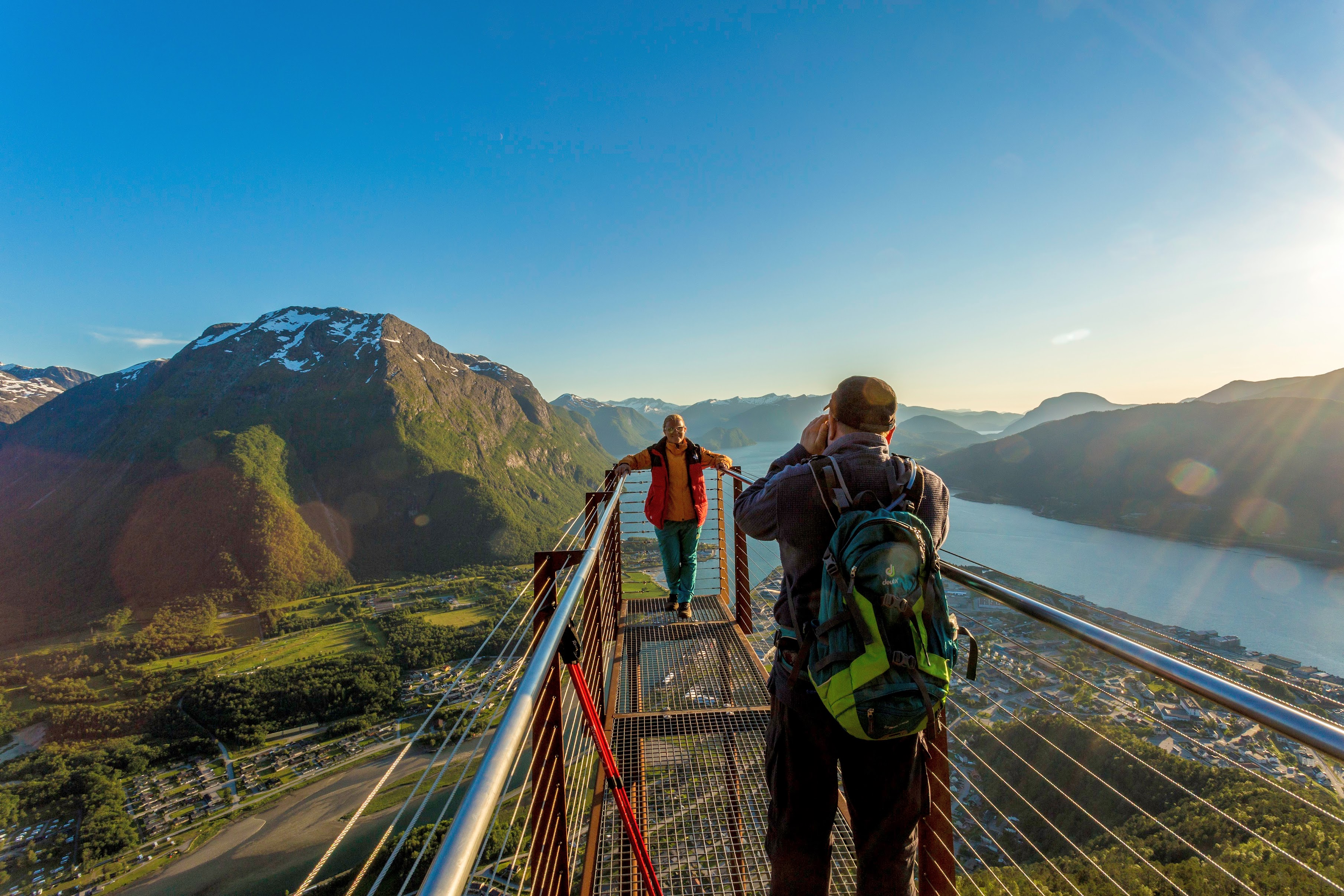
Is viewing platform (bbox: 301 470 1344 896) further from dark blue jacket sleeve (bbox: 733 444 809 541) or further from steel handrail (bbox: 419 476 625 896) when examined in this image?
dark blue jacket sleeve (bbox: 733 444 809 541)

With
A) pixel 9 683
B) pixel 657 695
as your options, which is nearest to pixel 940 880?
pixel 657 695

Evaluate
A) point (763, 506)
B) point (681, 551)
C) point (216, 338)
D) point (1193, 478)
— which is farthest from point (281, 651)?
point (216, 338)

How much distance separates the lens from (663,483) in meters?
4.88

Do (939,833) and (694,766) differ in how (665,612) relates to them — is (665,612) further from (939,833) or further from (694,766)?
(939,833)

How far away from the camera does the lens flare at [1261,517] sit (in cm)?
4631

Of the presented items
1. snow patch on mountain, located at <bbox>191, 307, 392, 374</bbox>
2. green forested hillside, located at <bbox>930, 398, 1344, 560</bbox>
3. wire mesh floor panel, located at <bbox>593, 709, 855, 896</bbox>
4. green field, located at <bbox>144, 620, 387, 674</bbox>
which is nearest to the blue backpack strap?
wire mesh floor panel, located at <bbox>593, 709, 855, 896</bbox>

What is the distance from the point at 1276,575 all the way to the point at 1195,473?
24466mm

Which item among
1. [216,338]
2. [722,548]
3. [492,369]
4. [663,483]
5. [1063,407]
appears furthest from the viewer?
[1063,407]

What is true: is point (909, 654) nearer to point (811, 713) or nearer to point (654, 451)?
point (811, 713)

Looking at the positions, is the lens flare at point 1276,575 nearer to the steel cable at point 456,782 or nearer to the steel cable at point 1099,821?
the steel cable at point 1099,821

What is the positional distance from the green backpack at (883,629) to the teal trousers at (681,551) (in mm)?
2958

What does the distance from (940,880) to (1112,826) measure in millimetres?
28629

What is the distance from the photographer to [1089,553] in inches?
1773

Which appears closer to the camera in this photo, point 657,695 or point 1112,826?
point 657,695
